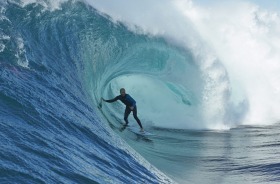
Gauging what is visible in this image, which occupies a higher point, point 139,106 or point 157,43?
point 157,43

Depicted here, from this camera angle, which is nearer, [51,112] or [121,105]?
[51,112]

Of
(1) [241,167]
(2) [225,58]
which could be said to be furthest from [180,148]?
(2) [225,58]

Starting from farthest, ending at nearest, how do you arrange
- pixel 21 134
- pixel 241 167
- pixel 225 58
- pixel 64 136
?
1. pixel 225 58
2. pixel 241 167
3. pixel 64 136
4. pixel 21 134

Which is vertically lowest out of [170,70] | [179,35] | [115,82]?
[115,82]

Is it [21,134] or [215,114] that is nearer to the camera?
[21,134]

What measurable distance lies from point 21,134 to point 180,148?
655cm

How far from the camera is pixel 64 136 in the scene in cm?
696

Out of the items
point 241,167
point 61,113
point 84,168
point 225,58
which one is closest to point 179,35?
point 225,58

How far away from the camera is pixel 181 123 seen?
16297mm

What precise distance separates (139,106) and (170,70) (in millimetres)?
1718

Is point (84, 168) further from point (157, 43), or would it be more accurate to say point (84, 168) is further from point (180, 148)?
point (157, 43)

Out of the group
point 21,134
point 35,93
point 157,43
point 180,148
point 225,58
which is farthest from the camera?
point 225,58

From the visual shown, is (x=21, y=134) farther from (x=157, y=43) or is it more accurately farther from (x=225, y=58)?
(x=225, y=58)

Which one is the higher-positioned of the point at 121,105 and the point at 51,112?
the point at 121,105
